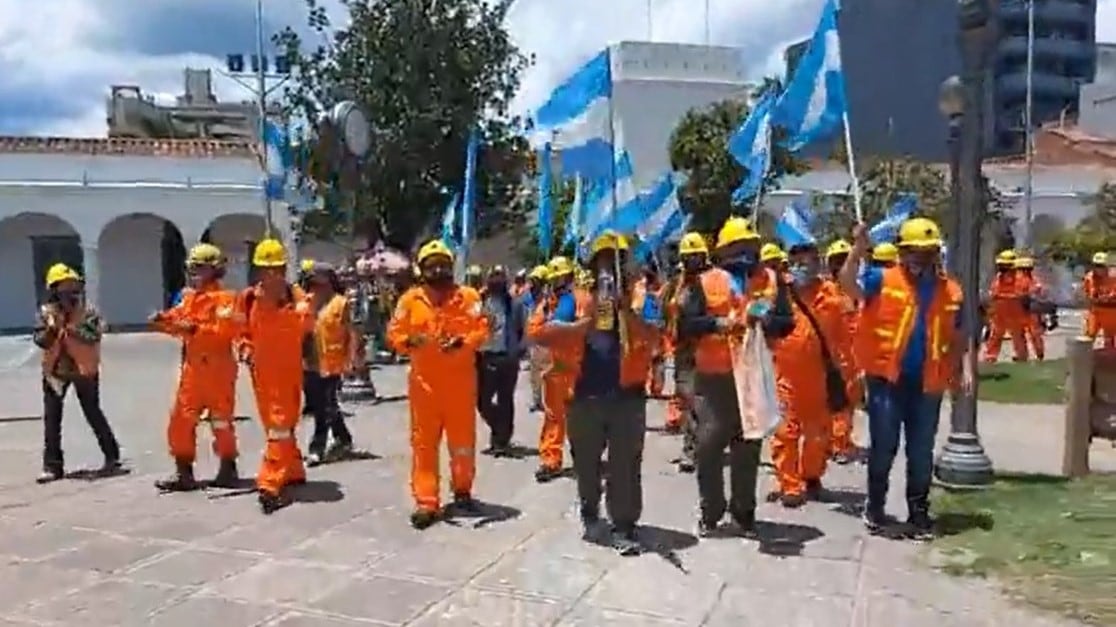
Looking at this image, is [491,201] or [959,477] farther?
[491,201]

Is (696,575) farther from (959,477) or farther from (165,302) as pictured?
(165,302)

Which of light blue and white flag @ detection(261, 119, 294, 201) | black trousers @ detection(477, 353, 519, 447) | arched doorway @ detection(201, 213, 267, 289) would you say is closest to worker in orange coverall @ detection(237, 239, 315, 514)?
black trousers @ detection(477, 353, 519, 447)

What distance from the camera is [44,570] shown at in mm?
6484

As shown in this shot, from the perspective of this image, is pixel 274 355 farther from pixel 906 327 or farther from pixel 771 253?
pixel 906 327

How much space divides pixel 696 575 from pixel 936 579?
1214 mm

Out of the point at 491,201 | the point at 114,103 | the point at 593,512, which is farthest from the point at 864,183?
the point at 114,103

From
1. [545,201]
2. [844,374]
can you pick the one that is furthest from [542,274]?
[844,374]

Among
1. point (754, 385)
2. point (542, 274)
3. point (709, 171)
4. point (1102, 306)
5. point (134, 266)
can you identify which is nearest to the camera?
point (754, 385)

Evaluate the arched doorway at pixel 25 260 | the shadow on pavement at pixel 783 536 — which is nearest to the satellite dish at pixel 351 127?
the shadow on pavement at pixel 783 536

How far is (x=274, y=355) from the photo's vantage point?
7812mm

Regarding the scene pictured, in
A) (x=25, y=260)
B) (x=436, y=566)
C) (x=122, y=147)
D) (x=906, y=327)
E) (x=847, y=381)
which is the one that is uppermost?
(x=122, y=147)

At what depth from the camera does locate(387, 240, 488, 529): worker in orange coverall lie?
278 inches

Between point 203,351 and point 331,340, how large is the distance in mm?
1841

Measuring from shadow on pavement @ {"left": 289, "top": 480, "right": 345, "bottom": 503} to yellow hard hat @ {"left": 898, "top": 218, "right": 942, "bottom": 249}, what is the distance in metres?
4.15
